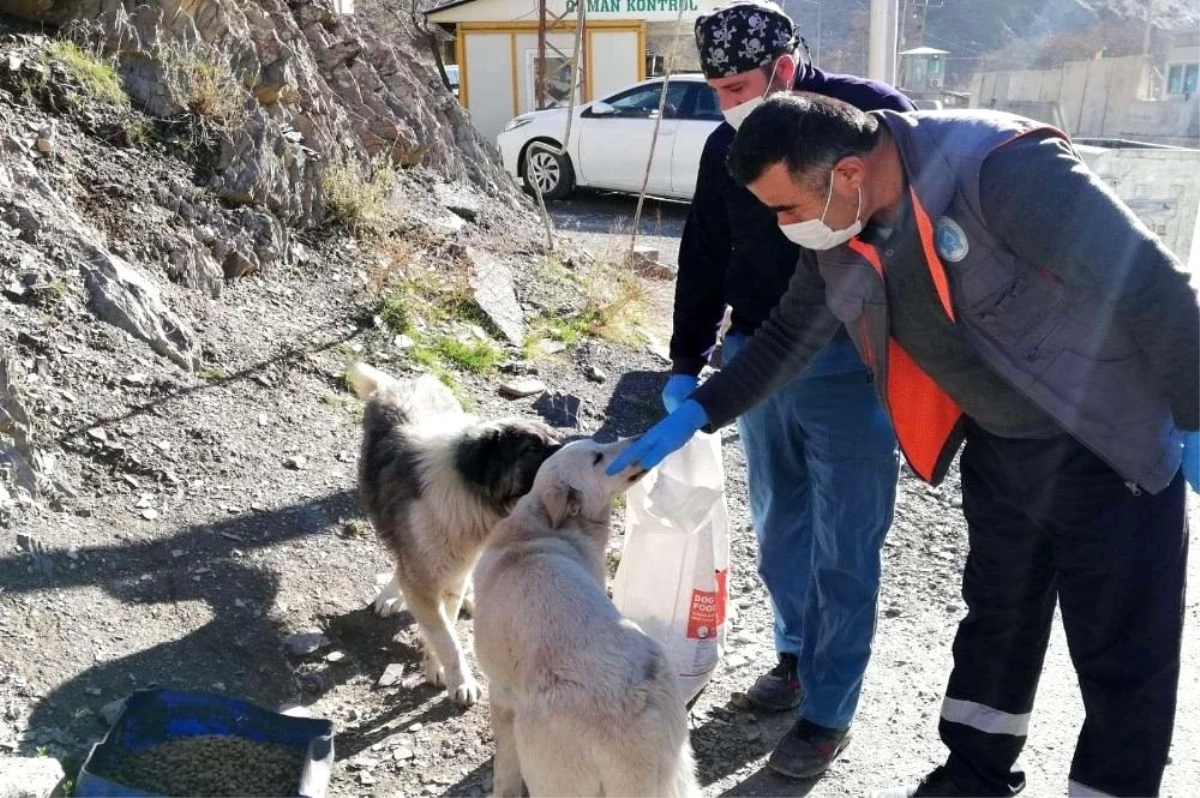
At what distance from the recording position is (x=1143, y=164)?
7961 millimetres

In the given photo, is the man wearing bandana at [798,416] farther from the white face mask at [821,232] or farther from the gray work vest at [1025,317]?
the gray work vest at [1025,317]

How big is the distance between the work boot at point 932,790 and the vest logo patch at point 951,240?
1.69 metres

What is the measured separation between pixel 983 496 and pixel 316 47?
25.0 ft

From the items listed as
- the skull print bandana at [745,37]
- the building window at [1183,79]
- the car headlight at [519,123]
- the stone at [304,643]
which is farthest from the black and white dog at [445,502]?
the building window at [1183,79]

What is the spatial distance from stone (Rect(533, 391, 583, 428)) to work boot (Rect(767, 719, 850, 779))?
2.90m

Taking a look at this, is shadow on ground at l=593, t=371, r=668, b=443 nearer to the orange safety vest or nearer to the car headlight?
the orange safety vest

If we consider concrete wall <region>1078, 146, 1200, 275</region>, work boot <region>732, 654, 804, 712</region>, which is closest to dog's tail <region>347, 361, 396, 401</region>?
work boot <region>732, 654, 804, 712</region>

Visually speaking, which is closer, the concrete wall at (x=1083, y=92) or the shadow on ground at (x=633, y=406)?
→ the shadow on ground at (x=633, y=406)

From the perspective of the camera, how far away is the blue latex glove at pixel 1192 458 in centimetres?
262

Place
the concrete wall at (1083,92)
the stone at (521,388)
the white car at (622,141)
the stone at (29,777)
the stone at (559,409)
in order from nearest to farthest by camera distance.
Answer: the stone at (29,777) → the stone at (559,409) → the stone at (521,388) → the white car at (622,141) → the concrete wall at (1083,92)

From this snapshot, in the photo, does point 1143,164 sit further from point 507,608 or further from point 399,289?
point 507,608

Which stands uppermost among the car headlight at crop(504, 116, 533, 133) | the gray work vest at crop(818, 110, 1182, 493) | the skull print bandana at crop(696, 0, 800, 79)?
the skull print bandana at crop(696, 0, 800, 79)

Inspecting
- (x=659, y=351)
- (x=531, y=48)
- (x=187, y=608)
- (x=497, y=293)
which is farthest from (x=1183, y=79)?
(x=187, y=608)

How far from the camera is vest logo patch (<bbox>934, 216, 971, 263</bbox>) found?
2.50 metres
